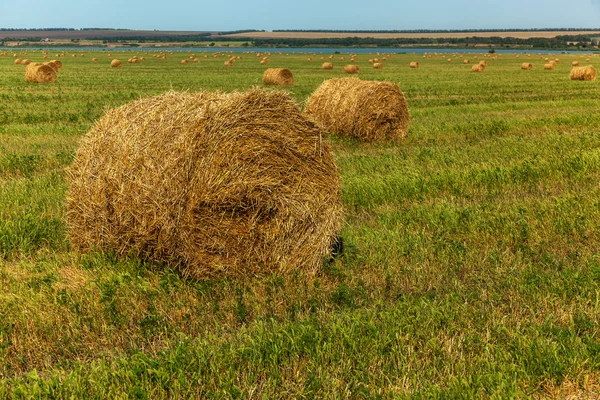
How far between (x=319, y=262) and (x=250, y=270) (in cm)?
90

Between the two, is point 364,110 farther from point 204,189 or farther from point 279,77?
point 279,77

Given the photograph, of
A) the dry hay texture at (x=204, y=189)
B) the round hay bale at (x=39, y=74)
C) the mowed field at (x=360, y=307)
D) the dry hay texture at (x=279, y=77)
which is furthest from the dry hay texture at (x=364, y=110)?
the round hay bale at (x=39, y=74)

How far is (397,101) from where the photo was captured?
660 inches

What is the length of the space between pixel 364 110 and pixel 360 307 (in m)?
10.9

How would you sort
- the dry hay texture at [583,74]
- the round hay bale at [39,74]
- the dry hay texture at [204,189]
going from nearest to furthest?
the dry hay texture at [204,189] → the round hay bale at [39,74] → the dry hay texture at [583,74]

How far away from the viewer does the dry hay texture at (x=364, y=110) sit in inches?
637

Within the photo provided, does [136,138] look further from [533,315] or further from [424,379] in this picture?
[533,315]

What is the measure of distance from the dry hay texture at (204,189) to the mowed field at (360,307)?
328mm

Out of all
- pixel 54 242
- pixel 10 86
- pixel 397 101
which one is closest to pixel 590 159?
pixel 397 101

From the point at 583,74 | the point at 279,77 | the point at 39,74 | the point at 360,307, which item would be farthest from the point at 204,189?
→ the point at 583,74

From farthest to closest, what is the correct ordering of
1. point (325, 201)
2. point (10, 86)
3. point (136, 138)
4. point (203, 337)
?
point (10, 86), point (325, 201), point (136, 138), point (203, 337)

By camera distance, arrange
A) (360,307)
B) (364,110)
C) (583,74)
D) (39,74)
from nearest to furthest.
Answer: (360,307), (364,110), (39,74), (583,74)

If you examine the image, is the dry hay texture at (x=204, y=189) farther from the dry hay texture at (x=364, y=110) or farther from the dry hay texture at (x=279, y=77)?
the dry hay texture at (x=279, y=77)

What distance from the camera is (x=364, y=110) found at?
16.1m
